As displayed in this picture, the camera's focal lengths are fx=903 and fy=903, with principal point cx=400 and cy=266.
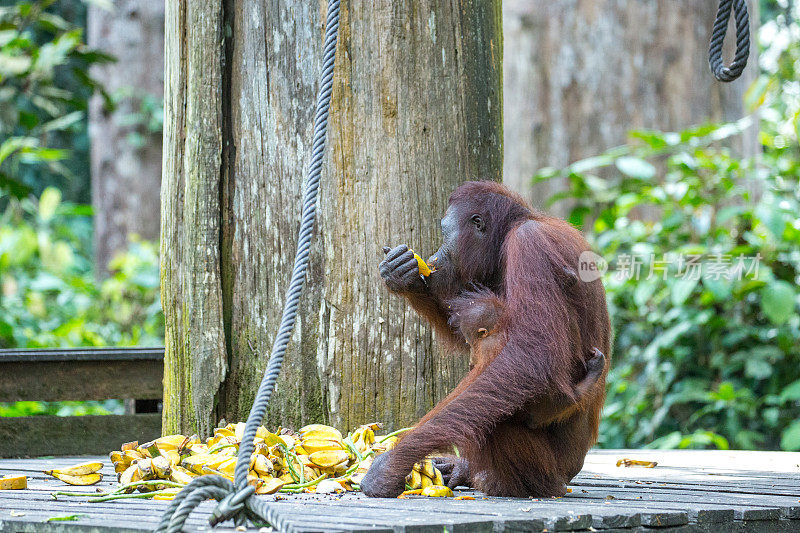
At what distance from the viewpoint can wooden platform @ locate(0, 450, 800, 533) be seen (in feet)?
6.15

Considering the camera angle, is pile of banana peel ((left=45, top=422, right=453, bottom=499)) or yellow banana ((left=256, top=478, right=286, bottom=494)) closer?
yellow banana ((left=256, top=478, right=286, bottom=494))

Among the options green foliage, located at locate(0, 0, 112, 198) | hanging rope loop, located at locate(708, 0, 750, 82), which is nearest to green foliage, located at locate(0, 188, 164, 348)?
green foliage, located at locate(0, 0, 112, 198)

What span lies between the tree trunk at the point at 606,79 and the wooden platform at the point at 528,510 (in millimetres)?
5444

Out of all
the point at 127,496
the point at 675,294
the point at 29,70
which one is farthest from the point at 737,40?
the point at 29,70

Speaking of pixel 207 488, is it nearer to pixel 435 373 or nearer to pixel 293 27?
pixel 435 373

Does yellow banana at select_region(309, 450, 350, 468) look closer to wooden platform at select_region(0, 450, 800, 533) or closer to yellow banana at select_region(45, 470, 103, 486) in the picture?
wooden platform at select_region(0, 450, 800, 533)

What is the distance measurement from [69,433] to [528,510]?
2.50 metres

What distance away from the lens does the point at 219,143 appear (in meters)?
3.24

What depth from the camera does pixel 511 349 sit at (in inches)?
100

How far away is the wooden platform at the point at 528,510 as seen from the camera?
6.15ft

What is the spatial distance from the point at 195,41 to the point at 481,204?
49.0 inches

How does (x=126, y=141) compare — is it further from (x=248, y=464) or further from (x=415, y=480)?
(x=248, y=464)

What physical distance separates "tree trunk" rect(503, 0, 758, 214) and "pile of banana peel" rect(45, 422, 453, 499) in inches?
213

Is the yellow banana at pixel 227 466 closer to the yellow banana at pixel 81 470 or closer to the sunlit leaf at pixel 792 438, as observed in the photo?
the yellow banana at pixel 81 470
